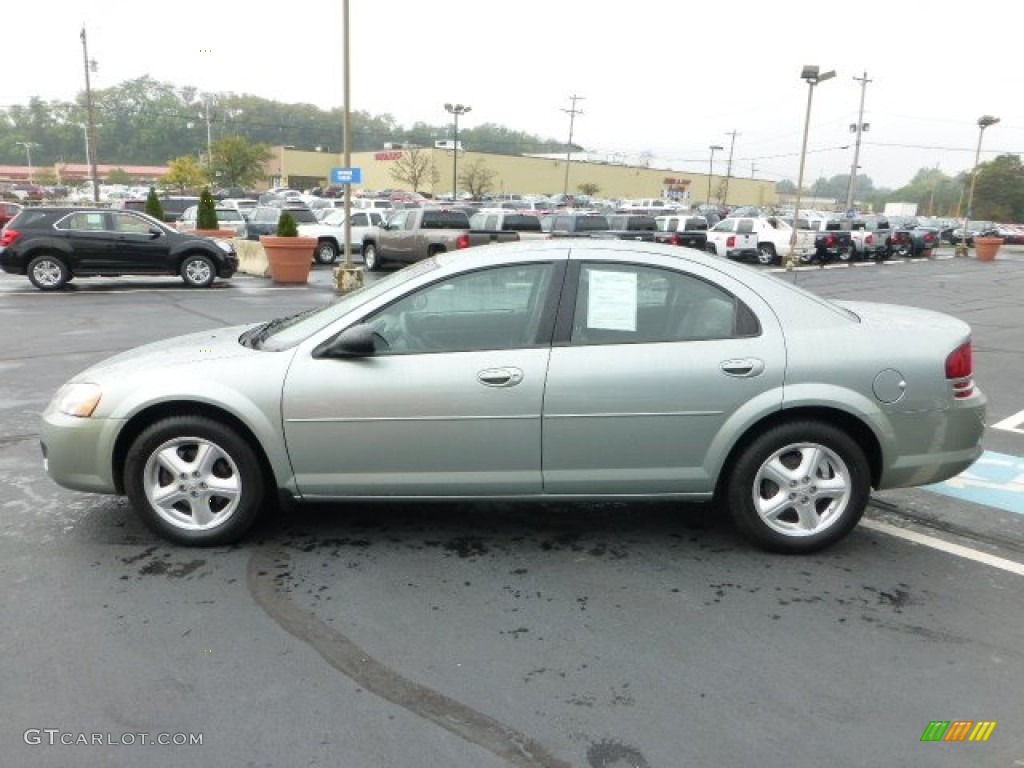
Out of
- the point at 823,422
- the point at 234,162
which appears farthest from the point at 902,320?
the point at 234,162

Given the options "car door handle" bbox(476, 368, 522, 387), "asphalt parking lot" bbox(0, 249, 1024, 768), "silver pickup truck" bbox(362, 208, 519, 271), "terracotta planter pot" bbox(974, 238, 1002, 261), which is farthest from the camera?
"terracotta planter pot" bbox(974, 238, 1002, 261)

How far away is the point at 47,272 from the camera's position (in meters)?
15.4

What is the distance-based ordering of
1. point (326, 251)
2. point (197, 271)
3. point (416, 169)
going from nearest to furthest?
1. point (197, 271)
2. point (326, 251)
3. point (416, 169)

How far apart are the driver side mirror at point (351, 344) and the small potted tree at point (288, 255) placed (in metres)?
14.5

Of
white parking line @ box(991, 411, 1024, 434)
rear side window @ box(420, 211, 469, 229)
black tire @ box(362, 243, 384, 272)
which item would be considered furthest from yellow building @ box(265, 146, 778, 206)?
white parking line @ box(991, 411, 1024, 434)

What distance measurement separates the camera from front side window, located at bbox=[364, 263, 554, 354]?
4074 mm

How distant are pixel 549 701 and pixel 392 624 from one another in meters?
0.84

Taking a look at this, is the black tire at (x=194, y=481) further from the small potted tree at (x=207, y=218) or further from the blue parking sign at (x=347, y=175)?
the small potted tree at (x=207, y=218)

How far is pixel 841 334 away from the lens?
4121 mm

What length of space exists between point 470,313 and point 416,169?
277ft

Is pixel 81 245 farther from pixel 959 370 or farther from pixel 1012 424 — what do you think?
pixel 959 370

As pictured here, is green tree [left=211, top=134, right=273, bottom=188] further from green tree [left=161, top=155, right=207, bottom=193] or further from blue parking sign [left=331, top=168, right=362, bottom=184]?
blue parking sign [left=331, top=168, right=362, bottom=184]

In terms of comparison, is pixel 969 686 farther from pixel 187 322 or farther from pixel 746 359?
pixel 187 322

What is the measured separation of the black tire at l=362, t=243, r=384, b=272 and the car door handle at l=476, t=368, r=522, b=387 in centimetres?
1870
